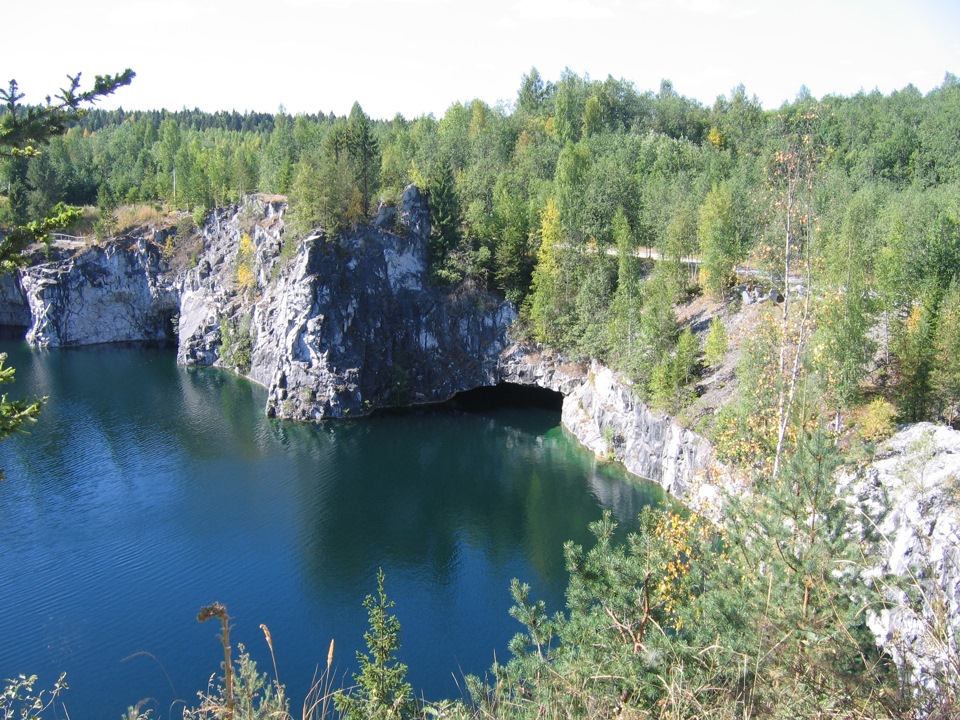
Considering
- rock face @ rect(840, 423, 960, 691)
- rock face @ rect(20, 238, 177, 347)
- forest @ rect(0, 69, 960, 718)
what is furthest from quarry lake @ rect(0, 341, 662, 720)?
rock face @ rect(20, 238, 177, 347)

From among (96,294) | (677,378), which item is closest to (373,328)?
(677,378)

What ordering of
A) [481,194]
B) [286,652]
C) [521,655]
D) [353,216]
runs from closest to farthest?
[521,655] < [286,652] < [353,216] < [481,194]

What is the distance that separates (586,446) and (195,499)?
20.7 metres

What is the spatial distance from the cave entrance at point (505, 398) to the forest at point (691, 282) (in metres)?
5.57

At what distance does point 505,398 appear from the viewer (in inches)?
2048

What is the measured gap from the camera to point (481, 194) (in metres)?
55.6

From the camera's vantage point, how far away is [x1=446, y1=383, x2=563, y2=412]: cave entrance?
50.1 metres

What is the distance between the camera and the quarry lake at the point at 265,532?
75.0 ft

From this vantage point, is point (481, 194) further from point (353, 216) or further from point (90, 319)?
point (90, 319)

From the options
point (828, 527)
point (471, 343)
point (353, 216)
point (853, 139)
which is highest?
point (853, 139)

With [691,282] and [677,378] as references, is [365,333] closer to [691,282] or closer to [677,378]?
[691,282]

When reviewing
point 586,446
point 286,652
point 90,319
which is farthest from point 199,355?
point 286,652

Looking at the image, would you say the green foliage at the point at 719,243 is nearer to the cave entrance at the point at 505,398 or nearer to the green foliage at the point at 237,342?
the cave entrance at the point at 505,398

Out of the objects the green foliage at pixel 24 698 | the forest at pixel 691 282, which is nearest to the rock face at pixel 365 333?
the forest at pixel 691 282
